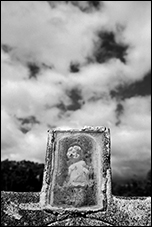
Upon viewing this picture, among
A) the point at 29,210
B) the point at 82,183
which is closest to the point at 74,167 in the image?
the point at 82,183

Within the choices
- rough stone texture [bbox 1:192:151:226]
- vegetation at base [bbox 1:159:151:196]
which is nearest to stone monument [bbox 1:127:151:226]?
rough stone texture [bbox 1:192:151:226]

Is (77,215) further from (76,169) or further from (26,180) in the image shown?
(26,180)

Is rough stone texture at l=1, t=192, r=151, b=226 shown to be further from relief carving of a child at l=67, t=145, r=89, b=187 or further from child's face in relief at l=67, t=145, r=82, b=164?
child's face in relief at l=67, t=145, r=82, b=164

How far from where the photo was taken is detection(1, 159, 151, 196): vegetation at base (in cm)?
2514

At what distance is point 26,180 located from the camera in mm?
25484

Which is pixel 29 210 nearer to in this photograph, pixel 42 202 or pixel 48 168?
pixel 42 202

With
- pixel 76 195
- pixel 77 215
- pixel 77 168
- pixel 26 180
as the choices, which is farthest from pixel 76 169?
pixel 26 180

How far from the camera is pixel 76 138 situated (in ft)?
16.2

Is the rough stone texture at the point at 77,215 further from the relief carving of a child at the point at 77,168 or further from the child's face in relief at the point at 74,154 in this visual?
the child's face in relief at the point at 74,154

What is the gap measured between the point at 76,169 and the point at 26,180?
73.4 ft

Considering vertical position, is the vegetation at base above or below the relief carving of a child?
below

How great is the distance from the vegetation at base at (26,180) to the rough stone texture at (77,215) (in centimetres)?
2115

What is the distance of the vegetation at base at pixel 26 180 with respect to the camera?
2514 centimetres

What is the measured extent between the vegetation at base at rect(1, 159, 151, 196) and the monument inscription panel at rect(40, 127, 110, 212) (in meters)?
21.1
